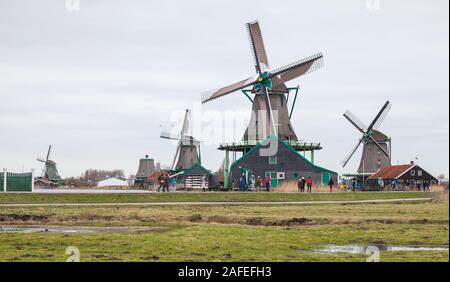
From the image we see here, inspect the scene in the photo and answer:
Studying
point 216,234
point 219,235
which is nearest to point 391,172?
point 216,234

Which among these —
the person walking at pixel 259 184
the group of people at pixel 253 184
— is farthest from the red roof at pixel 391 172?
the person walking at pixel 259 184

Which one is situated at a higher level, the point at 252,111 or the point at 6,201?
the point at 252,111

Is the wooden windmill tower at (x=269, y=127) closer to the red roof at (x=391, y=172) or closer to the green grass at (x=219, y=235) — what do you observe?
the red roof at (x=391, y=172)

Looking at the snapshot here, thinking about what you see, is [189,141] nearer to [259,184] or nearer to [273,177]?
[273,177]

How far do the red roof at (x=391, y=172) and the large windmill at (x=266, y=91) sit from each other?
20.3m

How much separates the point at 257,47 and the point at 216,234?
160ft

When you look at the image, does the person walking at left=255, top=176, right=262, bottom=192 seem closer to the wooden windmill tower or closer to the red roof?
the wooden windmill tower

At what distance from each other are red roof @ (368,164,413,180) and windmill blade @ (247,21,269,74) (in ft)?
80.5

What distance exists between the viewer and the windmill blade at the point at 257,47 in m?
67.6

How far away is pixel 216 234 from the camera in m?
21.1
